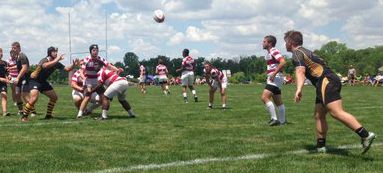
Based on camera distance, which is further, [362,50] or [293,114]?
[362,50]

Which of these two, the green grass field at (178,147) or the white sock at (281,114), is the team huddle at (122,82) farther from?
the green grass field at (178,147)

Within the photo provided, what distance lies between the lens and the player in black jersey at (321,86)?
7.22 metres

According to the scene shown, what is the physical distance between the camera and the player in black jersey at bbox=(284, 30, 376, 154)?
23.7 ft

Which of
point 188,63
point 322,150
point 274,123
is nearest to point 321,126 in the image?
point 322,150

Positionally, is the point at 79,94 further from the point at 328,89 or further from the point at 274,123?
the point at 328,89

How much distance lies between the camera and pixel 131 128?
35.2 feet

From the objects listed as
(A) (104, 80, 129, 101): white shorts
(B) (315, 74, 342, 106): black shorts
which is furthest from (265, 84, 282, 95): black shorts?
(B) (315, 74, 342, 106): black shorts

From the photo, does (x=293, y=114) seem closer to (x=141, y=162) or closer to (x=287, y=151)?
(x=287, y=151)

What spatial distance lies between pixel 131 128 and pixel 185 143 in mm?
2415

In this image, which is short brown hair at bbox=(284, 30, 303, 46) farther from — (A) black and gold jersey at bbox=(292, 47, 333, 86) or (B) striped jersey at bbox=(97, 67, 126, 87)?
(B) striped jersey at bbox=(97, 67, 126, 87)

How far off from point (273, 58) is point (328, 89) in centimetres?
434

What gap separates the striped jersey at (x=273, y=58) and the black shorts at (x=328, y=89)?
3.98 m

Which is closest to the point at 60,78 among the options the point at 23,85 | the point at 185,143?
the point at 23,85

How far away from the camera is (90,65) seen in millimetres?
13273
